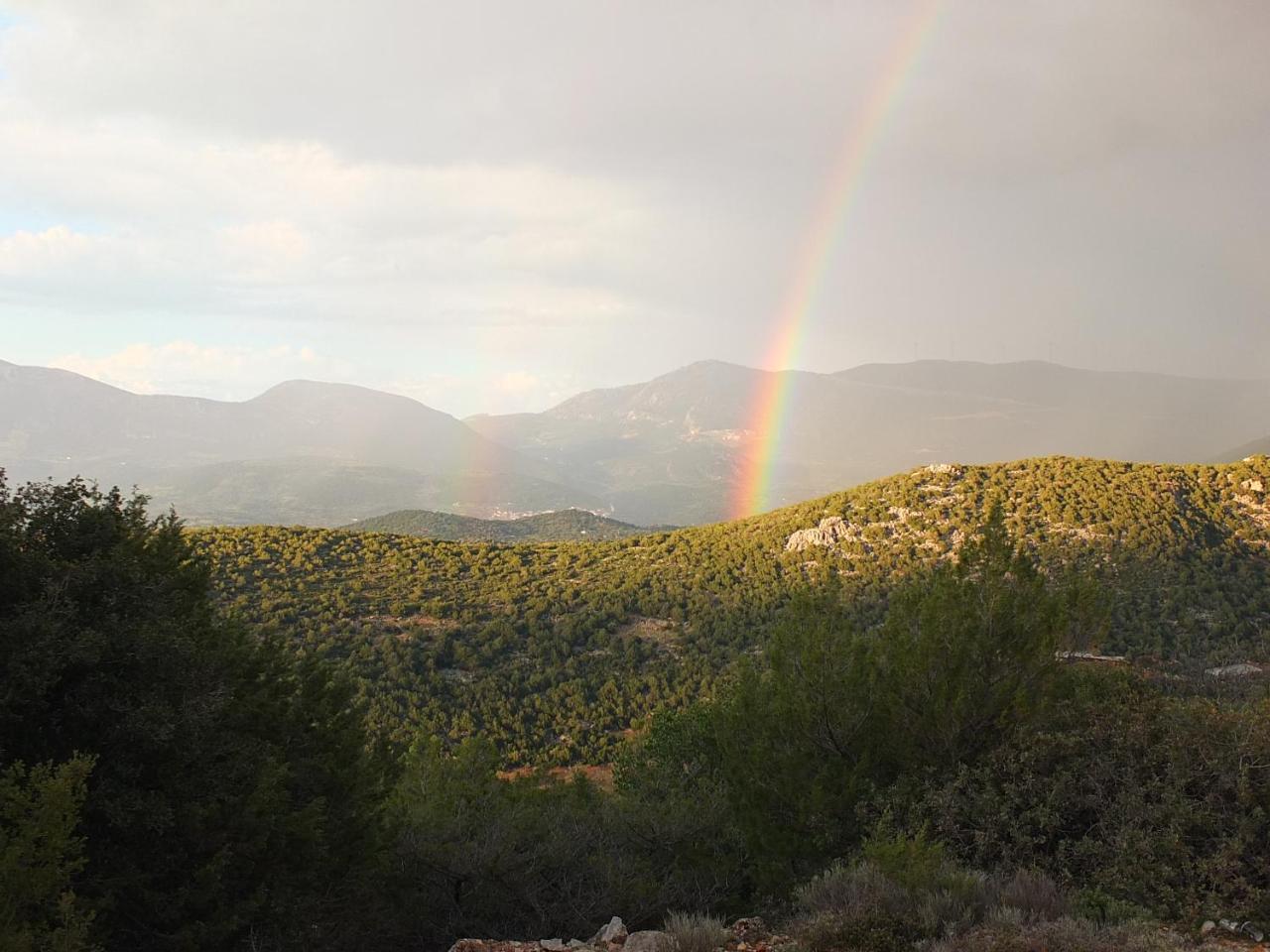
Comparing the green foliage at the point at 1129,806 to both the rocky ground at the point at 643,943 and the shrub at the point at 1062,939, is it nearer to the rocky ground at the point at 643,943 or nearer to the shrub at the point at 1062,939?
the shrub at the point at 1062,939

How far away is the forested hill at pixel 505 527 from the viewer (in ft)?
455

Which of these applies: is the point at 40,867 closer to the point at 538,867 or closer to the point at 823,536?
the point at 538,867

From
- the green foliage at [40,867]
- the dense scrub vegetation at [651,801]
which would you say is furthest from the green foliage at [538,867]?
the green foliage at [40,867]

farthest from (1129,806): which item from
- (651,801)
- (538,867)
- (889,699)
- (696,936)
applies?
(651,801)

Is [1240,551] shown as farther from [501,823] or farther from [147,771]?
[147,771]

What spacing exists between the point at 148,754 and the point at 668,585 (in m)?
44.3

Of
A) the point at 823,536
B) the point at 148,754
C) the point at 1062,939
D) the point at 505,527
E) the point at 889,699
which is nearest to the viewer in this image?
the point at 1062,939

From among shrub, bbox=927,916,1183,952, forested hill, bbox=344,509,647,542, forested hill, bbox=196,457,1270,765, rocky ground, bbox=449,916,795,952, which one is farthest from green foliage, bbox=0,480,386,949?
forested hill, bbox=344,509,647,542

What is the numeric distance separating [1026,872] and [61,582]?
44.7 feet

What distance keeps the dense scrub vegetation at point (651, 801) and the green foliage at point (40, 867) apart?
4cm

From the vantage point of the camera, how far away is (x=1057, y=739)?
11.8m

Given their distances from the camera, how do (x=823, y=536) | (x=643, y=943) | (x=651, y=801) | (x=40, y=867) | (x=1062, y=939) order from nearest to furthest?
(x=1062, y=939)
(x=40, y=867)
(x=643, y=943)
(x=651, y=801)
(x=823, y=536)

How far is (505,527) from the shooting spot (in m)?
153

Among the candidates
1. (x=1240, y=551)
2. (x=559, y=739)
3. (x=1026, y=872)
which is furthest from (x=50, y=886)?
(x=1240, y=551)
